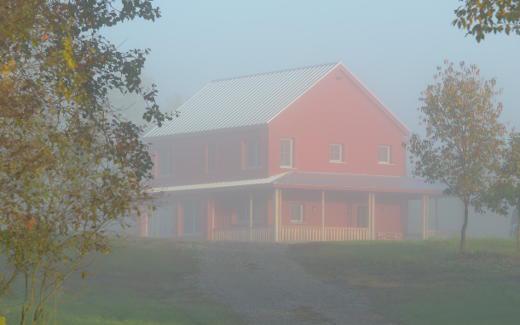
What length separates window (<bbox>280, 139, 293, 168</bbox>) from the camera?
196 ft

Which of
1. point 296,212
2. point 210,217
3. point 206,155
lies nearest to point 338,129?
point 296,212

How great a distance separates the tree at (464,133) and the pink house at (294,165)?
1774 centimetres

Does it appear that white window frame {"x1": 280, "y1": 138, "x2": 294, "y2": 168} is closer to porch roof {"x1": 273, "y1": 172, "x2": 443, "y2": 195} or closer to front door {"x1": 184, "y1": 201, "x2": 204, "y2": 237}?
porch roof {"x1": 273, "y1": 172, "x2": 443, "y2": 195}

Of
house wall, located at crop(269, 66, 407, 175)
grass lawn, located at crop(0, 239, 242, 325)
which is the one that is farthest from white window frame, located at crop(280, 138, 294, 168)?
grass lawn, located at crop(0, 239, 242, 325)

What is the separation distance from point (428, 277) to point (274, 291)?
5670 mm

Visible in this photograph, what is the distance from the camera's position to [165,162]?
219 ft

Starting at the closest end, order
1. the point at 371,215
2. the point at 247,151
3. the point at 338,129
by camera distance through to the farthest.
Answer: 1. the point at 371,215
2. the point at 247,151
3. the point at 338,129

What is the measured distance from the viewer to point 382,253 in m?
39.6

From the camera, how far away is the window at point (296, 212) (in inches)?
2346

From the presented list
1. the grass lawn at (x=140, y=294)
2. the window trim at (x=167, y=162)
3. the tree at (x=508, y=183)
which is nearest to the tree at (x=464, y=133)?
the tree at (x=508, y=183)

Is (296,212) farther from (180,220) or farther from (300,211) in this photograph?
(180,220)

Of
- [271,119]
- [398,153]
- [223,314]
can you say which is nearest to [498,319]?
[223,314]

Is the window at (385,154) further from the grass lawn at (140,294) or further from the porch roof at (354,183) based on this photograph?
the grass lawn at (140,294)

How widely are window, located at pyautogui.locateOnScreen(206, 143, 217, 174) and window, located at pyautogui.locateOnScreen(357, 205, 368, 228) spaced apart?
933 cm
